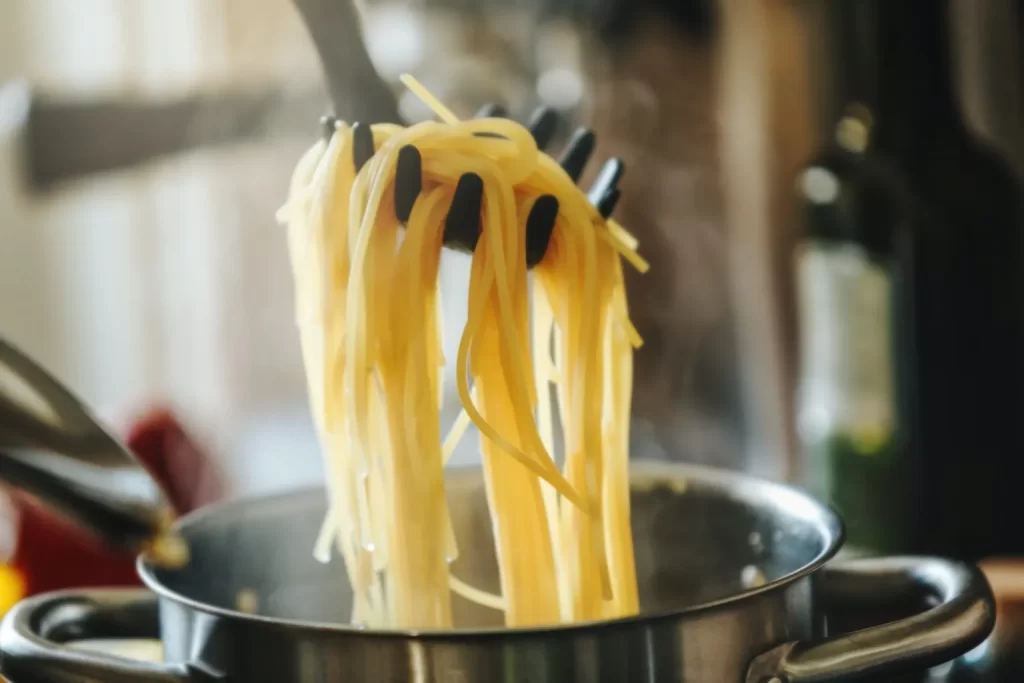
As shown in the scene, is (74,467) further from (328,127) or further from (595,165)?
(595,165)

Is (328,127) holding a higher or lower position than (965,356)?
higher

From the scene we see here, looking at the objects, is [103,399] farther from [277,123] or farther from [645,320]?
[645,320]

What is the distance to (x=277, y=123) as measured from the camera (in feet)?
4.75

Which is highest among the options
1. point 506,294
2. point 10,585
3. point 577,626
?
point 506,294

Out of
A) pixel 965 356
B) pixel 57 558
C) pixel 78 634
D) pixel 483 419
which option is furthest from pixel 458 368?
pixel 965 356

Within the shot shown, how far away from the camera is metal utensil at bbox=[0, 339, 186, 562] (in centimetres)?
41

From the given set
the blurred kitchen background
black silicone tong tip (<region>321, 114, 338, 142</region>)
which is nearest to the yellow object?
the blurred kitchen background

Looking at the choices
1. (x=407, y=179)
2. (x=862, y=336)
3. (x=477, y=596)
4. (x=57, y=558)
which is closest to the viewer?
(x=407, y=179)

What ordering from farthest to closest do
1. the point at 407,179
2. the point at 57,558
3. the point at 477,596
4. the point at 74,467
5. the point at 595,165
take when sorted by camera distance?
the point at 595,165 → the point at 57,558 → the point at 477,596 → the point at 407,179 → the point at 74,467

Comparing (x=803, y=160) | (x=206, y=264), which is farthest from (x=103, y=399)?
(x=803, y=160)

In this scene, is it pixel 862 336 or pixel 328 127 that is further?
pixel 862 336

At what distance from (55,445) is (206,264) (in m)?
1.31

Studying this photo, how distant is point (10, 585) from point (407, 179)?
22.6 inches

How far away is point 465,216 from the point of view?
56 cm
